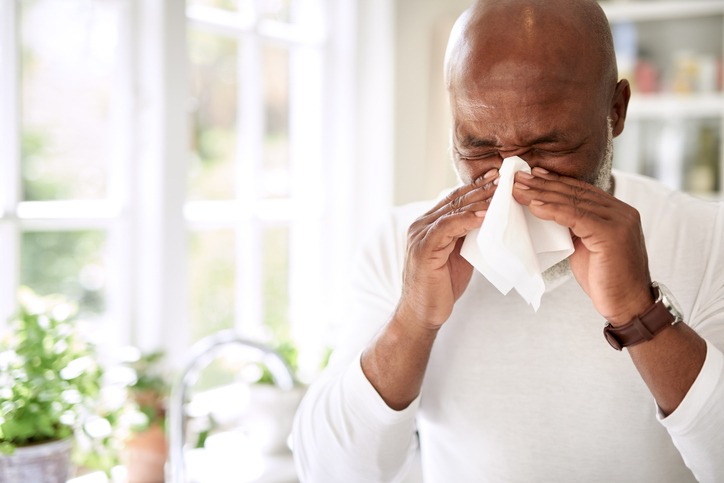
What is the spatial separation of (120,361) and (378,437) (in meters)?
1.04

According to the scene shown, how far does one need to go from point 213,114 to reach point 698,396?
75.9 inches

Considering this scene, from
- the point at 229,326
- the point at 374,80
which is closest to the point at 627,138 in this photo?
the point at 374,80

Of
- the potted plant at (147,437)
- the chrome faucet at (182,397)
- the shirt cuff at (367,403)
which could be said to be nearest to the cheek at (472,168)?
the shirt cuff at (367,403)

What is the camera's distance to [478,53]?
126 centimetres

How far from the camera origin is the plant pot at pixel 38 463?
5.03 ft

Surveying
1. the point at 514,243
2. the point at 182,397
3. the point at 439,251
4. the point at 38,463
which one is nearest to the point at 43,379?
the point at 38,463

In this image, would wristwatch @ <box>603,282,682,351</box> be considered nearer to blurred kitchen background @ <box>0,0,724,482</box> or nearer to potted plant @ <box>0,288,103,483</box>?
potted plant @ <box>0,288,103,483</box>

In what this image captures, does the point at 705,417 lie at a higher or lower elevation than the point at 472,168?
lower

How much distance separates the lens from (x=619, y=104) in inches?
54.1

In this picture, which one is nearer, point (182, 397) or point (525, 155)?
point (525, 155)

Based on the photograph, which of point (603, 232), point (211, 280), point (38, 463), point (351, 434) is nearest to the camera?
point (603, 232)

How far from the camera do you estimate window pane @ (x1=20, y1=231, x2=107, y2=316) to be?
2.10 metres

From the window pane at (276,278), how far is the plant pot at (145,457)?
101cm

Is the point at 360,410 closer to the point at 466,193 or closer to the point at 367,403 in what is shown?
the point at 367,403
